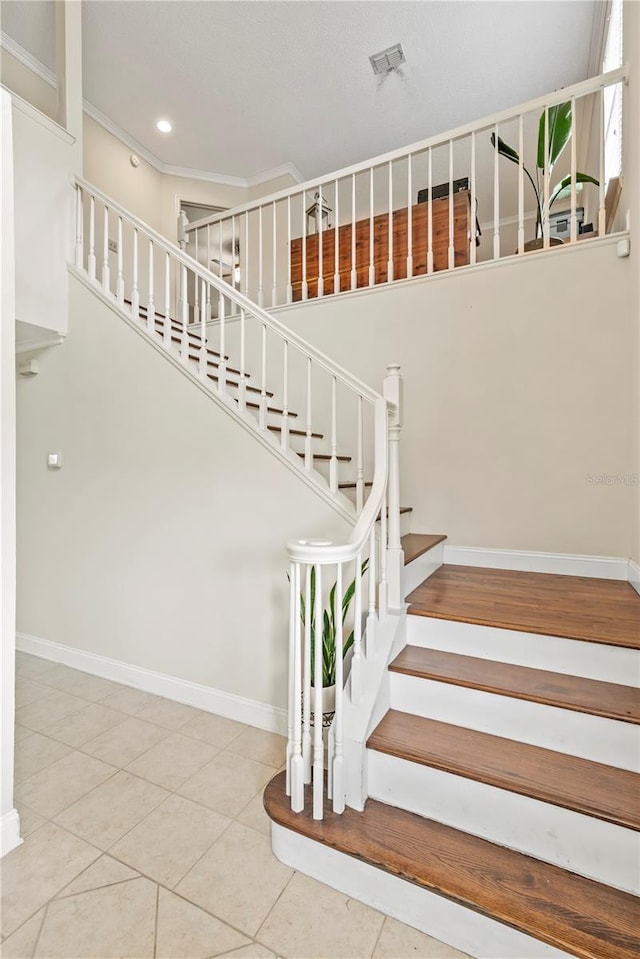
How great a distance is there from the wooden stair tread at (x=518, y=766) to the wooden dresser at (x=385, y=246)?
278 centimetres

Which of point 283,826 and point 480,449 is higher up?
point 480,449

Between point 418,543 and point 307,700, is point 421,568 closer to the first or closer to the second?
point 418,543

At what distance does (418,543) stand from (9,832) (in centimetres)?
218

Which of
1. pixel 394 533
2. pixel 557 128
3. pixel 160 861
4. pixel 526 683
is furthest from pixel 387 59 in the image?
pixel 160 861

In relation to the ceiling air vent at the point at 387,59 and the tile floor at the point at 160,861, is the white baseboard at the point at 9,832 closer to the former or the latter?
the tile floor at the point at 160,861

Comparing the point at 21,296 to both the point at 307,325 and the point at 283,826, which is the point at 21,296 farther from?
the point at 283,826

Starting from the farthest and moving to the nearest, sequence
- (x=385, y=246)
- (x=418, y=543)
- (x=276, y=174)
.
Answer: (x=276, y=174) → (x=385, y=246) → (x=418, y=543)

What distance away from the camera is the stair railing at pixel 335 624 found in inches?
57.7

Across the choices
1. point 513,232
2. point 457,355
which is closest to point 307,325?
point 457,355

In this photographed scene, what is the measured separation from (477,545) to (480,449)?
0.62m

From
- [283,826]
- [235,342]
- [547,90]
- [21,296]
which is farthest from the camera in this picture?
[547,90]

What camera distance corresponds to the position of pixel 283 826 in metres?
1.48

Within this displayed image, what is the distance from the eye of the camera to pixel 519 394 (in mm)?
2738

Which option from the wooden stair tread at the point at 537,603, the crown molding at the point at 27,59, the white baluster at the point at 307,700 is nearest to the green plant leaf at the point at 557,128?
the wooden stair tread at the point at 537,603
